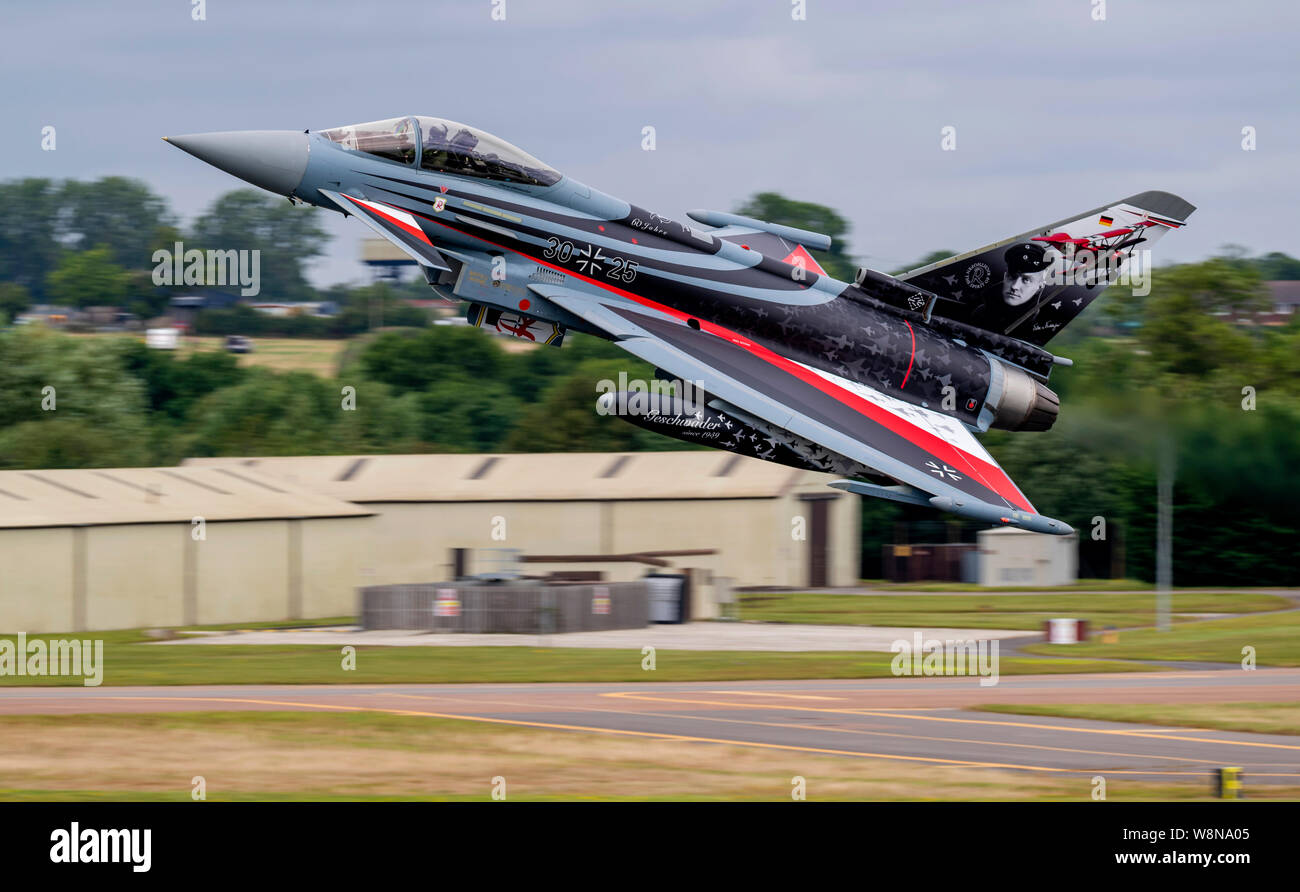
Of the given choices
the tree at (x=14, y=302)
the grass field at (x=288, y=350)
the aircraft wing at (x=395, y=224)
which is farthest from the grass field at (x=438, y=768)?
the tree at (x=14, y=302)

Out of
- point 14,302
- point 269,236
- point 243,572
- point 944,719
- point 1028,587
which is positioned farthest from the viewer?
point 269,236

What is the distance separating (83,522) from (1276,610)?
37.2m

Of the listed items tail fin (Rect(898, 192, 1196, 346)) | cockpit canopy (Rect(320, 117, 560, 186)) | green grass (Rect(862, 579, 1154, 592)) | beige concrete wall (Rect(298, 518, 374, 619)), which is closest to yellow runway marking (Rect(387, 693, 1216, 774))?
tail fin (Rect(898, 192, 1196, 346))

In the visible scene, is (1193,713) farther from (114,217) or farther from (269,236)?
(114,217)

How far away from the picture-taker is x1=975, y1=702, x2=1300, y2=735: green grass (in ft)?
82.3

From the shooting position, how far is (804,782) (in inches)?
767

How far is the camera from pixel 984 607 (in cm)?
5122

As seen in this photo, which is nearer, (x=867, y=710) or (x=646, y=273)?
(x=646, y=273)

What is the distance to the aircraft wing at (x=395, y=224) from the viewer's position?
19953mm

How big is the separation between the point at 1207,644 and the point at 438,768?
23961mm

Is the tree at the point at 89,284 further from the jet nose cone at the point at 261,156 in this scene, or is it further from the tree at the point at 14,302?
the jet nose cone at the point at 261,156

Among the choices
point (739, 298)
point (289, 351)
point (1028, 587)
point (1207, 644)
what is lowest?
point (1207, 644)

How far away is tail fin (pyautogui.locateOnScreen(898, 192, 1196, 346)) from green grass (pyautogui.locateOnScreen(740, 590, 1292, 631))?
21426 mm

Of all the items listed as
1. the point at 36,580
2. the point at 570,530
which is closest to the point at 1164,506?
the point at 570,530
